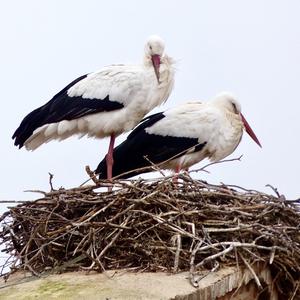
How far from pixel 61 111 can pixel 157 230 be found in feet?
8.85

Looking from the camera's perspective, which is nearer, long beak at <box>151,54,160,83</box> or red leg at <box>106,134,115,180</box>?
long beak at <box>151,54,160,83</box>

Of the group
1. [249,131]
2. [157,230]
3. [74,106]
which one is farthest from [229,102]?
[157,230]

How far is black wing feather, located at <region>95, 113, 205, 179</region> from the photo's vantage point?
7.81 m

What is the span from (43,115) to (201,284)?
3306 mm

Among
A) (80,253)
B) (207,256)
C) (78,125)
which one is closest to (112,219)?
(80,253)

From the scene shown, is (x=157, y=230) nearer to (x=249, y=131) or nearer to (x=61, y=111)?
(x=61, y=111)

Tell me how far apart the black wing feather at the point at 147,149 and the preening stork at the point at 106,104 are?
16cm

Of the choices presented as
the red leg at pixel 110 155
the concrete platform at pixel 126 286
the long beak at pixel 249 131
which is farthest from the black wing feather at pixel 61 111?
the concrete platform at pixel 126 286

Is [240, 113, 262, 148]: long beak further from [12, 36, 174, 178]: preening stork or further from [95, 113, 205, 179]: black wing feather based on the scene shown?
[12, 36, 174, 178]: preening stork

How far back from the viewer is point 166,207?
5.36 meters

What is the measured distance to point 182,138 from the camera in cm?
782

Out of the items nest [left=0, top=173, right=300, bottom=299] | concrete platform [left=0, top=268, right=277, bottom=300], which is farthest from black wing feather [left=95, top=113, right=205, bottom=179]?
concrete platform [left=0, top=268, right=277, bottom=300]

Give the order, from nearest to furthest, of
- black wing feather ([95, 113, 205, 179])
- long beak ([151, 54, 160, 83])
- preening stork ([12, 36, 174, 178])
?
preening stork ([12, 36, 174, 178]) < long beak ([151, 54, 160, 83]) < black wing feather ([95, 113, 205, 179])

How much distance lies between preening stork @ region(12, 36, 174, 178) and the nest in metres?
1.94
